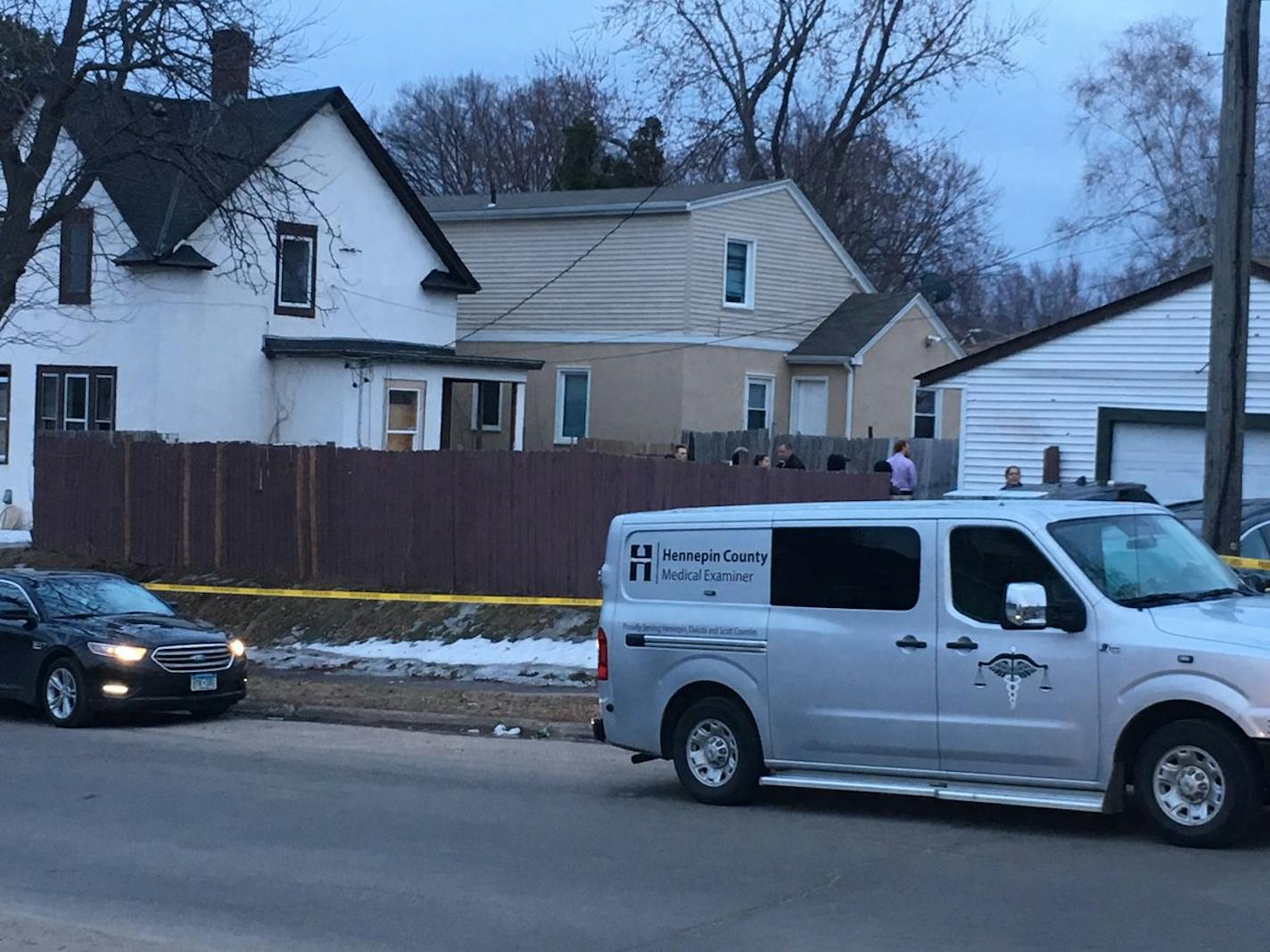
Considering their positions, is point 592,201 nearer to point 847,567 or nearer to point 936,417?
point 936,417

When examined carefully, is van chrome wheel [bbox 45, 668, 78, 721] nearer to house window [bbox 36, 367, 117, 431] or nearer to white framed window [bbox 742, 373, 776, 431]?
house window [bbox 36, 367, 117, 431]

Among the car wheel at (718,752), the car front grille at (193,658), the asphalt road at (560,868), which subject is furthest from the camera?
the car front grille at (193,658)

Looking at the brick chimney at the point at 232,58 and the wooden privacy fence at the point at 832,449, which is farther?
the wooden privacy fence at the point at 832,449

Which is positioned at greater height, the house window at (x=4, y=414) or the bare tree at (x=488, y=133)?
the bare tree at (x=488, y=133)

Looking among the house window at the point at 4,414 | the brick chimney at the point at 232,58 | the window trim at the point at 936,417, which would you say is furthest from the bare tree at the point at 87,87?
the window trim at the point at 936,417

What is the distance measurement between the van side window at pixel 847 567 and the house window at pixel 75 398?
2234 cm

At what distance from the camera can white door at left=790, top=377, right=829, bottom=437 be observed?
1449 inches

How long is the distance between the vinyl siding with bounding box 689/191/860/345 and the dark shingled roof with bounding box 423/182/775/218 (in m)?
0.42

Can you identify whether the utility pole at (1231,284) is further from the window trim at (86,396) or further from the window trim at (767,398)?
the window trim at (86,396)

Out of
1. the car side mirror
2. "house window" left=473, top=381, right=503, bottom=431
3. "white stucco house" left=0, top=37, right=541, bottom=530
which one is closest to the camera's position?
the car side mirror

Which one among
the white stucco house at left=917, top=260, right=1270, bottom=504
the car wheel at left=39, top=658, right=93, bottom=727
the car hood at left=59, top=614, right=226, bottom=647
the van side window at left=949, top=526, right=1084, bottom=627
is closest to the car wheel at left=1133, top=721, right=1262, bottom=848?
the van side window at left=949, top=526, right=1084, bottom=627

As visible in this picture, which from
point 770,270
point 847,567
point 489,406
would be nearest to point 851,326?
point 770,270

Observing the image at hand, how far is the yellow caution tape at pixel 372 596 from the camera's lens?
798 inches

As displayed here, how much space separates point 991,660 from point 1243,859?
1.77 meters
